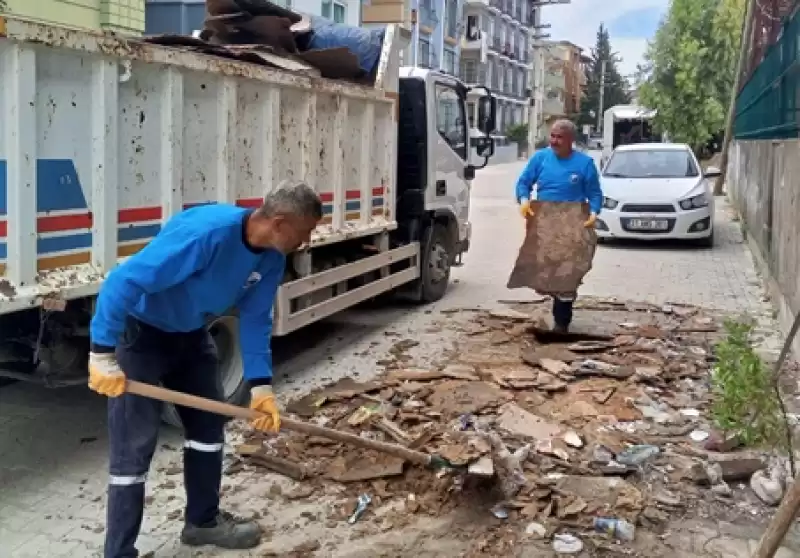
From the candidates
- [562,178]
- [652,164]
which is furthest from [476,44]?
[562,178]

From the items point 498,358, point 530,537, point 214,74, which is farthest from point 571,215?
point 530,537

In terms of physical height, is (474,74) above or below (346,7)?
above

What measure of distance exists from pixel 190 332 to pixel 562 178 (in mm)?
4918

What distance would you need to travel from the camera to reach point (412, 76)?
30.5ft

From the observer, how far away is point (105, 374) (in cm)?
345

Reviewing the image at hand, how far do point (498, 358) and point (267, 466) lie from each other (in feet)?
9.81

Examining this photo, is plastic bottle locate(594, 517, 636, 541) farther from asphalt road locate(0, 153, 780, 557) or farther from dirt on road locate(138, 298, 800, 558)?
asphalt road locate(0, 153, 780, 557)

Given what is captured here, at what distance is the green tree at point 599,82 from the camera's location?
88.1 metres

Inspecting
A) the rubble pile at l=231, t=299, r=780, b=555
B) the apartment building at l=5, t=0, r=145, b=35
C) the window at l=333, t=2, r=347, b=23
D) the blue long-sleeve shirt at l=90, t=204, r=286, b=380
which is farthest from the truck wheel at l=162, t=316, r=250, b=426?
the window at l=333, t=2, r=347, b=23

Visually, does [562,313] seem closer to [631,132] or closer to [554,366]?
[554,366]

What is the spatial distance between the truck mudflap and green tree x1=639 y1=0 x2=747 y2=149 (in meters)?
21.0

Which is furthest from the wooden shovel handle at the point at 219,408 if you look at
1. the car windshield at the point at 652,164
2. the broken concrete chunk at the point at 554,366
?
the car windshield at the point at 652,164

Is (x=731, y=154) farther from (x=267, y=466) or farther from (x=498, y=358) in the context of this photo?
(x=267, y=466)

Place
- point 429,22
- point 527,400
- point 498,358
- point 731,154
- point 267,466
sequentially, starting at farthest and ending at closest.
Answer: point 429,22
point 731,154
point 498,358
point 527,400
point 267,466
